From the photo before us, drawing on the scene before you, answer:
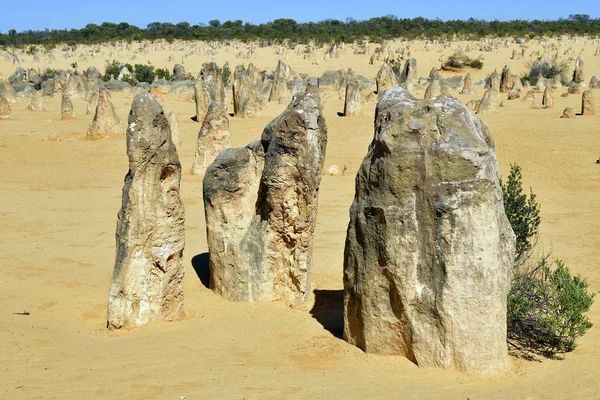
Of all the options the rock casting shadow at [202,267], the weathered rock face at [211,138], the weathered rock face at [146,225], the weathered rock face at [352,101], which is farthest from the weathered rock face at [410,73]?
the weathered rock face at [146,225]

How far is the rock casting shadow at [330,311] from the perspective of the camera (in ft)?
25.1

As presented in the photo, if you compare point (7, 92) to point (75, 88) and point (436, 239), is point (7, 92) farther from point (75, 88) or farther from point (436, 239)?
point (436, 239)

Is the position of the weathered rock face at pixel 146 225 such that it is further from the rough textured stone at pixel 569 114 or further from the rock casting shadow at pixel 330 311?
the rough textured stone at pixel 569 114

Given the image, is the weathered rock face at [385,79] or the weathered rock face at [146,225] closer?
the weathered rock face at [146,225]

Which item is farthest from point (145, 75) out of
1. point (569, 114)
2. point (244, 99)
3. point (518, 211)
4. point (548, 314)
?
point (548, 314)

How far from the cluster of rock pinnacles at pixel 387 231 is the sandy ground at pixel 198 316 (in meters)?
0.28

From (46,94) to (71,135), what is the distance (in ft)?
37.8

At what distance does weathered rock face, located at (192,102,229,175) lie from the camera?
17.1 metres

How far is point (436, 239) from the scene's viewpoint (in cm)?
610

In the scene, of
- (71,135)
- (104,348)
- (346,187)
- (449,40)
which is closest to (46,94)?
(71,135)

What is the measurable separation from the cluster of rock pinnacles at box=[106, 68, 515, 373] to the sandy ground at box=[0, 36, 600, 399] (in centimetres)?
28

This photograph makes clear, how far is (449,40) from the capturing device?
57.7 meters

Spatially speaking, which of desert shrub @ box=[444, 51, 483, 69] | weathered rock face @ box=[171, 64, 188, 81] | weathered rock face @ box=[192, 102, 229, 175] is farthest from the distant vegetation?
weathered rock face @ box=[192, 102, 229, 175]

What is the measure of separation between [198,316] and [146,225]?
122 centimetres
